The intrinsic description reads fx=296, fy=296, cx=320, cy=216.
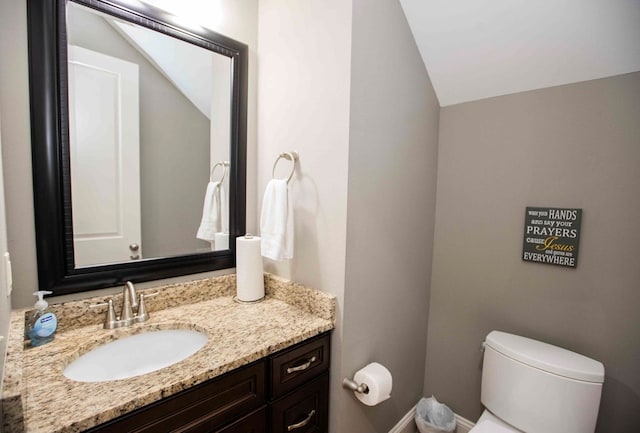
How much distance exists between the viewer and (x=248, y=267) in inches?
54.9

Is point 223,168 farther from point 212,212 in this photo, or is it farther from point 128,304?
point 128,304

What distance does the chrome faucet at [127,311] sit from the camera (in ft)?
3.65

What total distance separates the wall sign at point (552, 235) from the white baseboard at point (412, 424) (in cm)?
104

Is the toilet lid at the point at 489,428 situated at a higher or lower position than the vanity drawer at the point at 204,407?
lower

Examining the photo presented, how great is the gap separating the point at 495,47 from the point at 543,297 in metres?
1.24

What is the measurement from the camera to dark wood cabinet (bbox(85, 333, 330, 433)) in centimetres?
79

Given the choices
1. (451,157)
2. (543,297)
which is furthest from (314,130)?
(543,297)

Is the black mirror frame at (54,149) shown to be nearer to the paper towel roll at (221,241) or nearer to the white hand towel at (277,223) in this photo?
the paper towel roll at (221,241)

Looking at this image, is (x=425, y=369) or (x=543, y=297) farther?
(x=425, y=369)

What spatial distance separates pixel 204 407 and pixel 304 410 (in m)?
0.47

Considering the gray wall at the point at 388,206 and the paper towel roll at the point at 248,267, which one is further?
the paper towel roll at the point at 248,267

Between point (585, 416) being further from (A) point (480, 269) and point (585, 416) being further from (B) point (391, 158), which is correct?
(B) point (391, 158)

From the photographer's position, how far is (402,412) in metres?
1.72

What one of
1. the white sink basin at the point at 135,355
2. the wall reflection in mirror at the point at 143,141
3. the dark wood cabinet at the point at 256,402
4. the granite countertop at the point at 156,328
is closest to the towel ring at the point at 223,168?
the wall reflection in mirror at the point at 143,141
